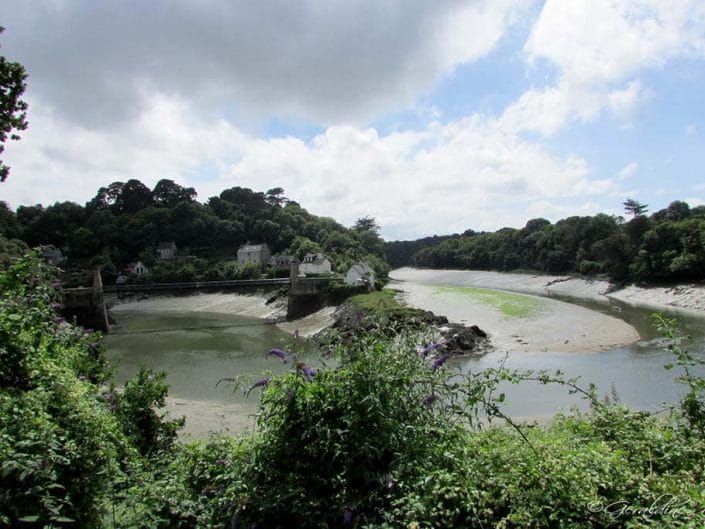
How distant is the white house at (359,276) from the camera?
55.4 m

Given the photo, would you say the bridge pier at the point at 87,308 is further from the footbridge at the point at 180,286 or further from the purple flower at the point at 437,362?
the purple flower at the point at 437,362

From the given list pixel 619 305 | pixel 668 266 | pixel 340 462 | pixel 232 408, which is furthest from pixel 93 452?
pixel 668 266

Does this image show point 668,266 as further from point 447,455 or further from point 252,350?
point 447,455

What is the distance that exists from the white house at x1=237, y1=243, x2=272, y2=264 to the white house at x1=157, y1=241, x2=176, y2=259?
667 inches

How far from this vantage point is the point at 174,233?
101250 millimetres

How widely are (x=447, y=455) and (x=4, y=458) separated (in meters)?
3.25

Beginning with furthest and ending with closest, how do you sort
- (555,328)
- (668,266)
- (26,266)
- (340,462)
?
(668,266) → (555,328) → (26,266) → (340,462)

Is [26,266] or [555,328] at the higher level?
[26,266]

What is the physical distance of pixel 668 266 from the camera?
54.6 m

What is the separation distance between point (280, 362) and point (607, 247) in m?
61.0

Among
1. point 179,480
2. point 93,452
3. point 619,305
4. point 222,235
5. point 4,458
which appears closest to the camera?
point 4,458

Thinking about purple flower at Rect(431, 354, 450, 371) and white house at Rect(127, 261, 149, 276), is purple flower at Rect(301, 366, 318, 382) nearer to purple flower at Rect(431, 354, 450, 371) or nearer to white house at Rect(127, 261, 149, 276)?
purple flower at Rect(431, 354, 450, 371)

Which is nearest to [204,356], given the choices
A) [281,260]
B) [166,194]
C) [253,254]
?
[281,260]

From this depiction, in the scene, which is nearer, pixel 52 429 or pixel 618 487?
pixel 618 487
